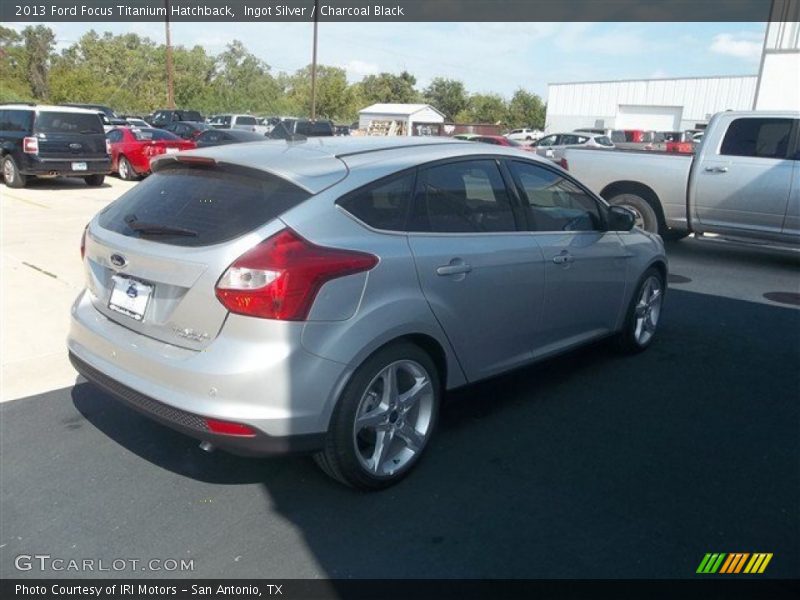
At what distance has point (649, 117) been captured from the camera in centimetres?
5969

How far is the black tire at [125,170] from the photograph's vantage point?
18.4 m

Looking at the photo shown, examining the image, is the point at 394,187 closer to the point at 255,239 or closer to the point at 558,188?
the point at 255,239

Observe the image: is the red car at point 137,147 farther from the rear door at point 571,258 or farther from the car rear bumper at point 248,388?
the car rear bumper at point 248,388

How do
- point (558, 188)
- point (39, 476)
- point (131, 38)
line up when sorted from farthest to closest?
point (131, 38)
point (558, 188)
point (39, 476)

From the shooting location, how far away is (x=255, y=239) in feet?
9.45

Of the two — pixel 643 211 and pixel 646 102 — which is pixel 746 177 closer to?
pixel 643 211

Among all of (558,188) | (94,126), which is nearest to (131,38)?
(94,126)

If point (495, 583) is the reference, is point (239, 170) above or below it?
above

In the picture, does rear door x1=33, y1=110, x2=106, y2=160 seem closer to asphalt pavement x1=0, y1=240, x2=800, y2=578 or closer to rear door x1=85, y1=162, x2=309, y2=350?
asphalt pavement x1=0, y1=240, x2=800, y2=578

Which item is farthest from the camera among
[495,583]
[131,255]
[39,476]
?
[39,476]

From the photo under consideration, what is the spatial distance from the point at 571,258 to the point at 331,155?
1700 millimetres

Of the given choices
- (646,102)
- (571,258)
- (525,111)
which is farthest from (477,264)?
(525,111)

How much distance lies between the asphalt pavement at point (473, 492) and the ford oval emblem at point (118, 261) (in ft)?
3.49

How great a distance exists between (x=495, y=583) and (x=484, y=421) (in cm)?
144
